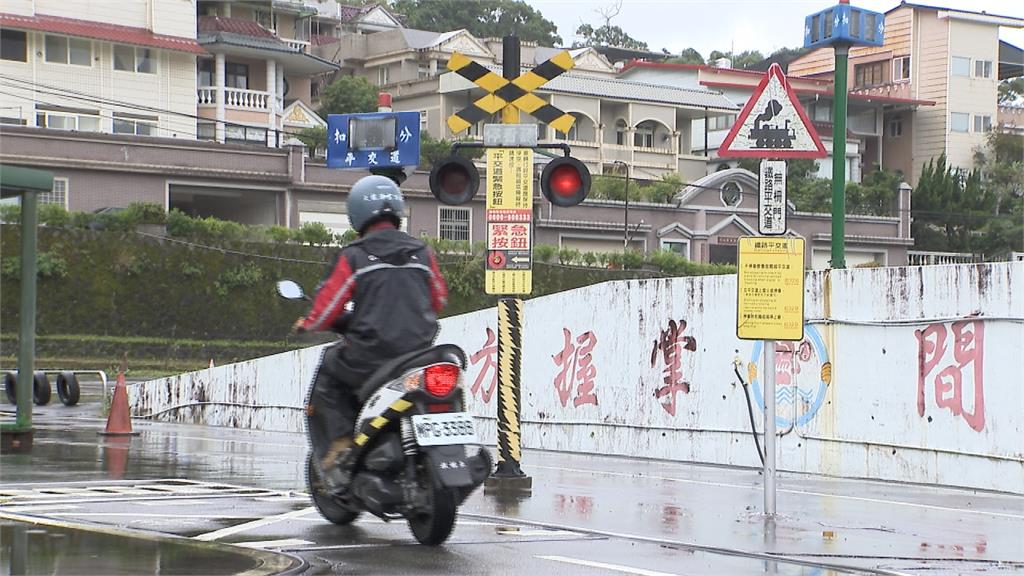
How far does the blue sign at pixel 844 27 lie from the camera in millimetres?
18406

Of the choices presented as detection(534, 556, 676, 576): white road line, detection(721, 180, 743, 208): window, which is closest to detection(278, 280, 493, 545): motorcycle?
detection(534, 556, 676, 576): white road line

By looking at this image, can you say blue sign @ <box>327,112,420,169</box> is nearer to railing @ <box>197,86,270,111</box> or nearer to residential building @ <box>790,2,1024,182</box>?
railing @ <box>197,86,270,111</box>

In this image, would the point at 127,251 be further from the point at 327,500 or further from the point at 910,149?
the point at 910,149

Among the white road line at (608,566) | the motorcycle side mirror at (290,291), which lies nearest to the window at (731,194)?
the motorcycle side mirror at (290,291)

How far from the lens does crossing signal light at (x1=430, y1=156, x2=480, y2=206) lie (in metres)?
12.8

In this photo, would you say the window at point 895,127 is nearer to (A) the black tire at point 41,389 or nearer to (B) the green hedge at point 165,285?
(B) the green hedge at point 165,285

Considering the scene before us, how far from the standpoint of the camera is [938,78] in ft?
274

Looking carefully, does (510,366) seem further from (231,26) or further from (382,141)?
(231,26)

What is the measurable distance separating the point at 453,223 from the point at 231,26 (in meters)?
16.5

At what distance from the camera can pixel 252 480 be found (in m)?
12.9

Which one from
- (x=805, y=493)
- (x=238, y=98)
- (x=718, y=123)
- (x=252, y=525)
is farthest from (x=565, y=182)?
(x=718, y=123)

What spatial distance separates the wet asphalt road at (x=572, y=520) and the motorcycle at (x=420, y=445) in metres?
0.25

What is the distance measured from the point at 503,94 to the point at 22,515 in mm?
5437

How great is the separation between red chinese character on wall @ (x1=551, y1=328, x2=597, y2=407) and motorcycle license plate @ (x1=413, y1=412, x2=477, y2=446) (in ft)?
34.1
